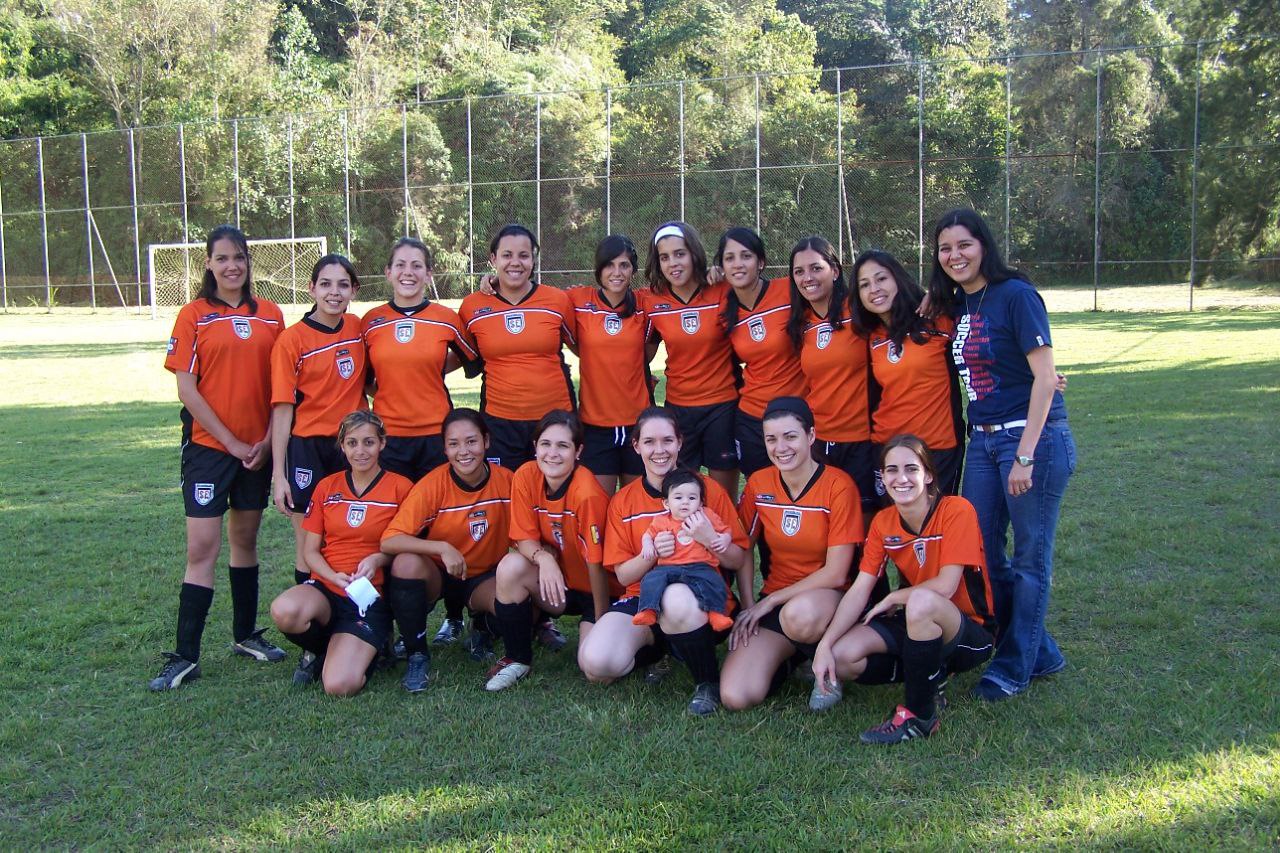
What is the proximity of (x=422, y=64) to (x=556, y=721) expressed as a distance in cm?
3791

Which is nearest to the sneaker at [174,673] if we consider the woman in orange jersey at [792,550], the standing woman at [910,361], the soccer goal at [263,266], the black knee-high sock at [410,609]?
the black knee-high sock at [410,609]

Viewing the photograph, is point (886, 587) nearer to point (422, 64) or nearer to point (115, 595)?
point (115, 595)

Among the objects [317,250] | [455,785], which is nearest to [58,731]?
[455,785]

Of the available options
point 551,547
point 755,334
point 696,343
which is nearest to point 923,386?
point 755,334

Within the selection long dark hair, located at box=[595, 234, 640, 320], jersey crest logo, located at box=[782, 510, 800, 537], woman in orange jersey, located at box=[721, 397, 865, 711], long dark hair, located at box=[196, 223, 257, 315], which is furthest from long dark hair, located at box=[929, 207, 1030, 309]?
long dark hair, located at box=[196, 223, 257, 315]

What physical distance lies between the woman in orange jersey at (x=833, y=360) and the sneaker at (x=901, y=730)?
99 centimetres

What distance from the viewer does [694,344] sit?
4516 mm

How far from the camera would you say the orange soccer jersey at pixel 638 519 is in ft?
12.7

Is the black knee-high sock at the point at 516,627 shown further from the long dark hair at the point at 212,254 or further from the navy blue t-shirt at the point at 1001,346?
the navy blue t-shirt at the point at 1001,346

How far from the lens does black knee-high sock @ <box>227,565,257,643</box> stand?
4.33m

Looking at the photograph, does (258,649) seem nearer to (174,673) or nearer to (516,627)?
(174,673)

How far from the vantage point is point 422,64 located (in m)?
38.1

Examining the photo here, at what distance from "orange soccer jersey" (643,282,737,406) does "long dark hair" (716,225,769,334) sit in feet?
0.10

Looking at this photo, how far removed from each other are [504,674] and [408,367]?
1.33 m
